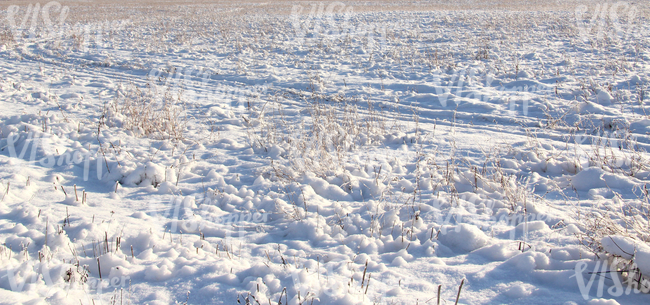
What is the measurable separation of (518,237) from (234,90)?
6973 millimetres

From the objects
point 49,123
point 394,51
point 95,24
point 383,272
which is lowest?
point 383,272

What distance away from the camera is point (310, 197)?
13.4ft

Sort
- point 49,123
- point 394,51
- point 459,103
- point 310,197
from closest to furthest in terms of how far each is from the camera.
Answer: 1. point 310,197
2. point 49,123
3. point 459,103
4. point 394,51

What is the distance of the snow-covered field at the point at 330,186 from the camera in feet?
8.55

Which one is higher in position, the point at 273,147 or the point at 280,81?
the point at 280,81

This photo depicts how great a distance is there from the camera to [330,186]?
426 centimetres

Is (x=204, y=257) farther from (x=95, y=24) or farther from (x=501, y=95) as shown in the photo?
(x=95, y=24)

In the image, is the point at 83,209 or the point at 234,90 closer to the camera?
the point at 83,209

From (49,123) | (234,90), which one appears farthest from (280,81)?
(49,123)

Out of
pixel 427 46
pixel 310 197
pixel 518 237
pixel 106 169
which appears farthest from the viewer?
pixel 427 46

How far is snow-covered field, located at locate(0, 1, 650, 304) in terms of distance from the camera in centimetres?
261

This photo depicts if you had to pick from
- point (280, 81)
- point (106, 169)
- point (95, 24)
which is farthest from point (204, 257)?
point (95, 24)

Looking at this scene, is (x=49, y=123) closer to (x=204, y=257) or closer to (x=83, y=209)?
(x=83, y=209)

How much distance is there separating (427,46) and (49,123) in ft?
37.4
